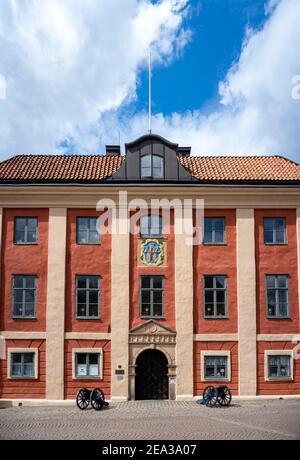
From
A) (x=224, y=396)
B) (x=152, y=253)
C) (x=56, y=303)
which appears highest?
(x=152, y=253)

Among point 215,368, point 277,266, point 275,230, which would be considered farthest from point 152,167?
point 215,368

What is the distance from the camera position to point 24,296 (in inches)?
1014

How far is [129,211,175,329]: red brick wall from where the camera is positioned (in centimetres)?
2562

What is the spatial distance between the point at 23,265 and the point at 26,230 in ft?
5.15

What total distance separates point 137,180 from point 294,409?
11.4 meters

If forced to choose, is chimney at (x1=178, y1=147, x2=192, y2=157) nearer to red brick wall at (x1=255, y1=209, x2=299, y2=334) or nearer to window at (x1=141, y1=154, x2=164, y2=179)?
window at (x1=141, y1=154, x2=164, y2=179)

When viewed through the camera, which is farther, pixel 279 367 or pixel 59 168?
pixel 59 168

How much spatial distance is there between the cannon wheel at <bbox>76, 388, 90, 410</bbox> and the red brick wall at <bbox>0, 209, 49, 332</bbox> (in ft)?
12.0

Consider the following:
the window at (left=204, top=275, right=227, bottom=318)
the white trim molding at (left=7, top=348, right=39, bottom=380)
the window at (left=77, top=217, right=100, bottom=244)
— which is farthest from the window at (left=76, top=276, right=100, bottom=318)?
the window at (left=204, top=275, right=227, bottom=318)

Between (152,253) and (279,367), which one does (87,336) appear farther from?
(279,367)

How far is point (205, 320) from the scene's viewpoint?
84.1 ft
